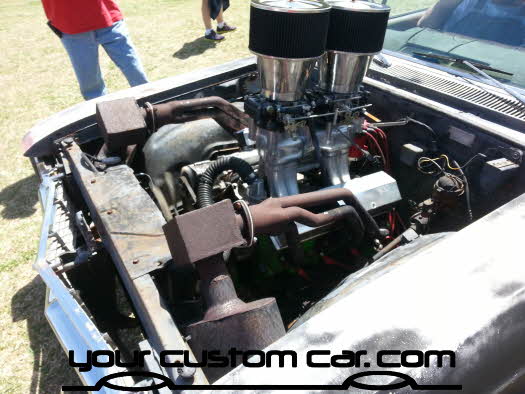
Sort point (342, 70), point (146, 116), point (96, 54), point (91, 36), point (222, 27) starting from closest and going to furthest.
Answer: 1. point (342, 70)
2. point (146, 116)
3. point (91, 36)
4. point (96, 54)
5. point (222, 27)

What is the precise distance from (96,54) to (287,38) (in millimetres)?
2731

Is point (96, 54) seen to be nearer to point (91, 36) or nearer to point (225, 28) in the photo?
point (91, 36)

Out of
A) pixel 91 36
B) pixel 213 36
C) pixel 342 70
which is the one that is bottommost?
pixel 213 36

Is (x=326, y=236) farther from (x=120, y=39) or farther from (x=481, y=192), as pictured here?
(x=120, y=39)

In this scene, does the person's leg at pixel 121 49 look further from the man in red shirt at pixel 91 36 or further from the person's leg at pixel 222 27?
the person's leg at pixel 222 27

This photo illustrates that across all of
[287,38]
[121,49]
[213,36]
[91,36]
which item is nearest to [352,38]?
[287,38]

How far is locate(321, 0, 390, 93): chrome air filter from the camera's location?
176 centimetres

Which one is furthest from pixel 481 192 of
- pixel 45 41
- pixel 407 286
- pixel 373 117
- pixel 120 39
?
pixel 45 41

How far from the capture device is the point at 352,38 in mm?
1794

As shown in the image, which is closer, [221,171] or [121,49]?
[221,171]

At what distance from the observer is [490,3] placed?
2500 mm

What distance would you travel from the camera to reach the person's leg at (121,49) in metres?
3.63

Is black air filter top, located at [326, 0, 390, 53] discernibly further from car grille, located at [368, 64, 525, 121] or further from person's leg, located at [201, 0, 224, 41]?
person's leg, located at [201, 0, 224, 41]

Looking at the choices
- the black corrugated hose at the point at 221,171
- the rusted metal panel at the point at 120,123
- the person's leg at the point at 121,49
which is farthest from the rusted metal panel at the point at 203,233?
the person's leg at the point at 121,49
